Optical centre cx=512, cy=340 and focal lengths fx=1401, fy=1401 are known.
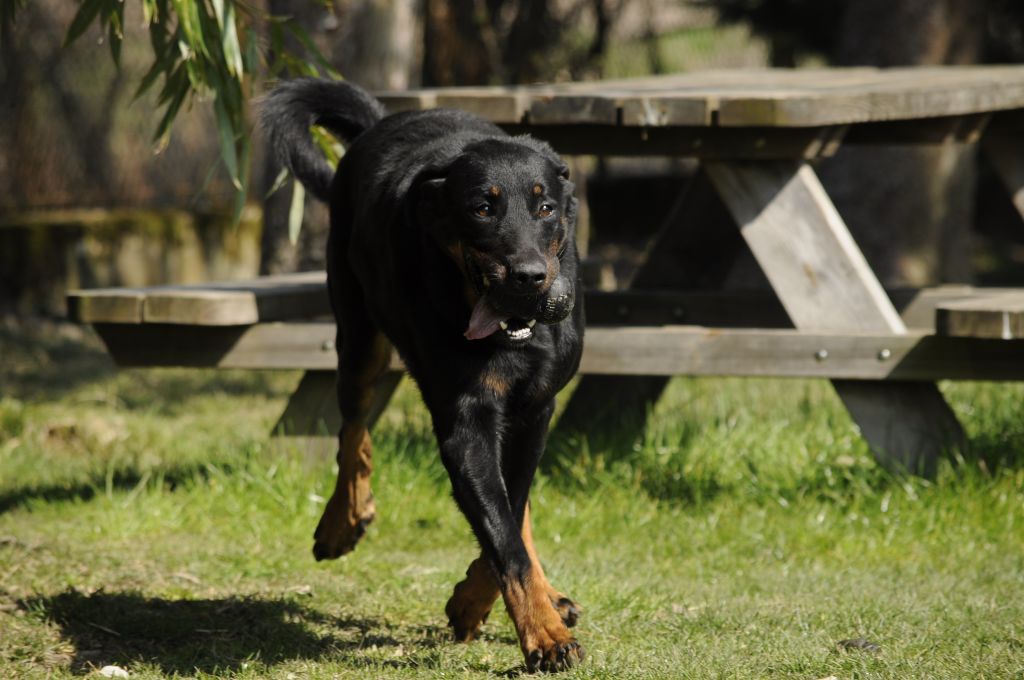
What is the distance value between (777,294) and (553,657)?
2213 mm

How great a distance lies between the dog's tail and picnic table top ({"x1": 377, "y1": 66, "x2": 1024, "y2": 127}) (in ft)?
0.62

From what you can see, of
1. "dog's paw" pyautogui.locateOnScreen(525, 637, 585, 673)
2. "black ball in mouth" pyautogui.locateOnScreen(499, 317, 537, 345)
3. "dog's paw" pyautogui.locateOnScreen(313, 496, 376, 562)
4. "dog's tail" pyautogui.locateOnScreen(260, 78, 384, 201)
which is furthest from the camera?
"dog's tail" pyautogui.locateOnScreen(260, 78, 384, 201)

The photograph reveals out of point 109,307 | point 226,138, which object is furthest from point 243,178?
point 109,307

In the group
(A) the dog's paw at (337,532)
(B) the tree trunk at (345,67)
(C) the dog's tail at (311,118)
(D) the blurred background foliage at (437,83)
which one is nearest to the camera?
(A) the dog's paw at (337,532)

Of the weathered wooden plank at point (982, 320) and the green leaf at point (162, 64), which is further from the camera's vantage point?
the weathered wooden plank at point (982, 320)

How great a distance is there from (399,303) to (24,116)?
311 inches

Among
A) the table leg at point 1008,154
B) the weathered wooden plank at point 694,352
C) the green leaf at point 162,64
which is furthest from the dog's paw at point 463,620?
the table leg at point 1008,154

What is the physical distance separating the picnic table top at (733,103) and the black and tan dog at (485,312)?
695 mm

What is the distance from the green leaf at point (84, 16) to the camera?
396 centimetres

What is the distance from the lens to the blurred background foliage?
318 inches

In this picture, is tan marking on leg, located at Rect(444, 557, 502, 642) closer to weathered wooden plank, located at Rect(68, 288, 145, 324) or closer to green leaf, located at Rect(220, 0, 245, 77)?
green leaf, located at Rect(220, 0, 245, 77)

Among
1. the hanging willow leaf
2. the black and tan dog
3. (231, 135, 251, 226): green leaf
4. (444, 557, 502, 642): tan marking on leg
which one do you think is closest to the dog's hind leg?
the black and tan dog

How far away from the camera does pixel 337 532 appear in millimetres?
4219

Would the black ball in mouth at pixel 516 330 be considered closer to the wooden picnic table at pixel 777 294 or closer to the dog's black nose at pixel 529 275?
the dog's black nose at pixel 529 275
